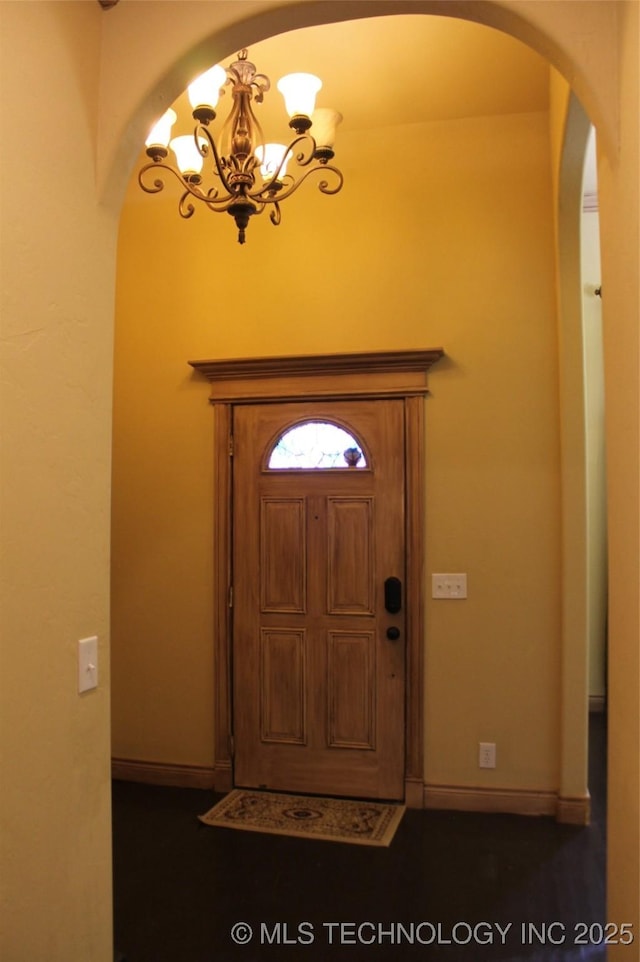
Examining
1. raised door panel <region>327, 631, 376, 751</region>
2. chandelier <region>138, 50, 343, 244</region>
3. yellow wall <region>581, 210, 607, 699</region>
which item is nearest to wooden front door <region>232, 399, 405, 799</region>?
raised door panel <region>327, 631, 376, 751</region>

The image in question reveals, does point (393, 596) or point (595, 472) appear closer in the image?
point (393, 596)

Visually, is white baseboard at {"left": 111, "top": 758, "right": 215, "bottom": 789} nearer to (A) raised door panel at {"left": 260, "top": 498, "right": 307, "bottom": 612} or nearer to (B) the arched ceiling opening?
(A) raised door panel at {"left": 260, "top": 498, "right": 307, "bottom": 612}

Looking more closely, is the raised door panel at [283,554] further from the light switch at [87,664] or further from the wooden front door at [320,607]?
the light switch at [87,664]

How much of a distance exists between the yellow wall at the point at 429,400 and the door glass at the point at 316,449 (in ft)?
1.27

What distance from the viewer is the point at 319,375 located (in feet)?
12.4

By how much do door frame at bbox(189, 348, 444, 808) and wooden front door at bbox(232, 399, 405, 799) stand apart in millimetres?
41

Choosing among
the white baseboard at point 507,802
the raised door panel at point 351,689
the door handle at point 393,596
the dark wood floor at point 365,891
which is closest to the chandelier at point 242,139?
the door handle at point 393,596

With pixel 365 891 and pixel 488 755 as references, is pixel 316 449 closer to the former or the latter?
pixel 488 755

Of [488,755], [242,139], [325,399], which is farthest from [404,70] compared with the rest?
[488,755]

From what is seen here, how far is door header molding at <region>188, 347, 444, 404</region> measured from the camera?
12.0ft

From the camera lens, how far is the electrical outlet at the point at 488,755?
356cm

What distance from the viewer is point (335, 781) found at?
12.2 feet

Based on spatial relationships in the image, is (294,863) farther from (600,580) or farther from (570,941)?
(600,580)

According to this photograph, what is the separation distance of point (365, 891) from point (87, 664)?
182 centimetres
